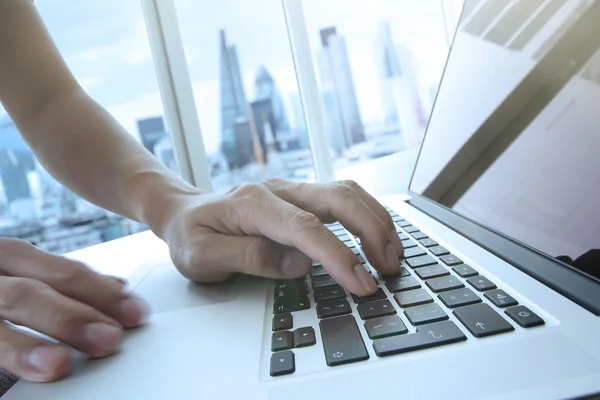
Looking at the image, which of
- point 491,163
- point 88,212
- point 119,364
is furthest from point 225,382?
point 88,212

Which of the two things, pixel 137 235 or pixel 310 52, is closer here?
pixel 137 235

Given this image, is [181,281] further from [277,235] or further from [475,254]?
[475,254]

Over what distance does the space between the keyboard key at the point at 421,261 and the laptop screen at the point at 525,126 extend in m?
0.08

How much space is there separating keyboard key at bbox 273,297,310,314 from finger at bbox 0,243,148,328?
0.11 meters

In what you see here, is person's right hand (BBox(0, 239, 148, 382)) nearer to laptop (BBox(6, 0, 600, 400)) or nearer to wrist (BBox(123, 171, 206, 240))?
laptop (BBox(6, 0, 600, 400))

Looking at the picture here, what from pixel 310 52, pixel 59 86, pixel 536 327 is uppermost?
pixel 310 52

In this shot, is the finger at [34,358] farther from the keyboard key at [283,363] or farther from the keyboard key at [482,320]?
the keyboard key at [482,320]

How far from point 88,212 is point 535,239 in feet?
7.21

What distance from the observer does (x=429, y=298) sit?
13.8 inches

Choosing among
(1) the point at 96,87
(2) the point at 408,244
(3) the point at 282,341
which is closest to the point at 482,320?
(3) the point at 282,341

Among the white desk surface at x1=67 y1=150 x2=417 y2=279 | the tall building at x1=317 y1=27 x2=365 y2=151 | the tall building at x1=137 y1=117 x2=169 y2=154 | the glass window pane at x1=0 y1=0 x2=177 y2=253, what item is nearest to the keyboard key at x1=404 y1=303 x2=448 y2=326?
the white desk surface at x1=67 y1=150 x2=417 y2=279

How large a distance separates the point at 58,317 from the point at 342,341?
204 millimetres

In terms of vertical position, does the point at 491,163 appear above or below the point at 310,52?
below

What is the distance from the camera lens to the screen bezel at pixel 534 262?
12.3 inches
